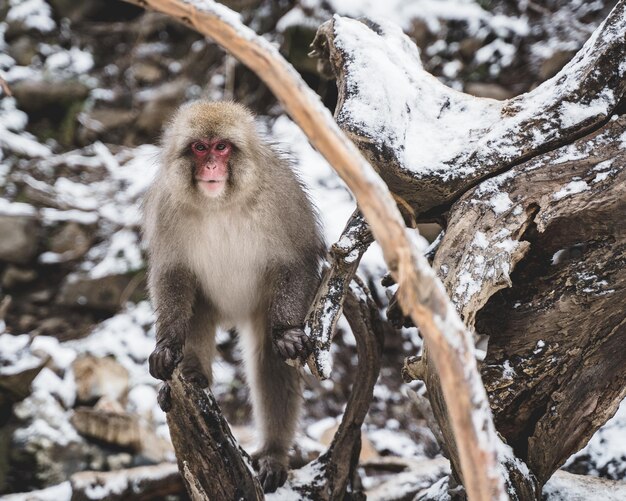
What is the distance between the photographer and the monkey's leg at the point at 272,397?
3334 mm

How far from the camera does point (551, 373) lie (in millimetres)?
2447

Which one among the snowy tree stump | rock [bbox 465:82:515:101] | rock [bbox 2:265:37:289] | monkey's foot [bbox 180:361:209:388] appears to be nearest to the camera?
the snowy tree stump

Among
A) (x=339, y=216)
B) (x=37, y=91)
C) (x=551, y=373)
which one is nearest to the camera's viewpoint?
(x=551, y=373)

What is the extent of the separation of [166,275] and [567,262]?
64.7 inches

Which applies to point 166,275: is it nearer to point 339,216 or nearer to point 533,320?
point 533,320

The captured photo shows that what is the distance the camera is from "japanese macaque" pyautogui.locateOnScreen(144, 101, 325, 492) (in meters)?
2.95

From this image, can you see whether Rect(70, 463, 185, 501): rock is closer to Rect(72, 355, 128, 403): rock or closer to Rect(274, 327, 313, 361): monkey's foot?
Rect(274, 327, 313, 361): monkey's foot

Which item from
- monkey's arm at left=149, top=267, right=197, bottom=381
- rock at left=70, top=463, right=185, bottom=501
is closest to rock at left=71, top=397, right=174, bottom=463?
rock at left=70, top=463, right=185, bottom=501

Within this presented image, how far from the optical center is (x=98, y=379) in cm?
520

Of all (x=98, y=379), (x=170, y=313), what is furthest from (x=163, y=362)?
(x=98, y=379)

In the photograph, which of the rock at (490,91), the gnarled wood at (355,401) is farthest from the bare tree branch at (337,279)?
the rock at (490,91)

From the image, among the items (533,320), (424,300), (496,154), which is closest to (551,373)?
(533,320)

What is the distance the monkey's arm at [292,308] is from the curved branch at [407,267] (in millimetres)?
1204

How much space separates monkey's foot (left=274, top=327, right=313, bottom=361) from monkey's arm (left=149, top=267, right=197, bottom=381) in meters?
0.43
